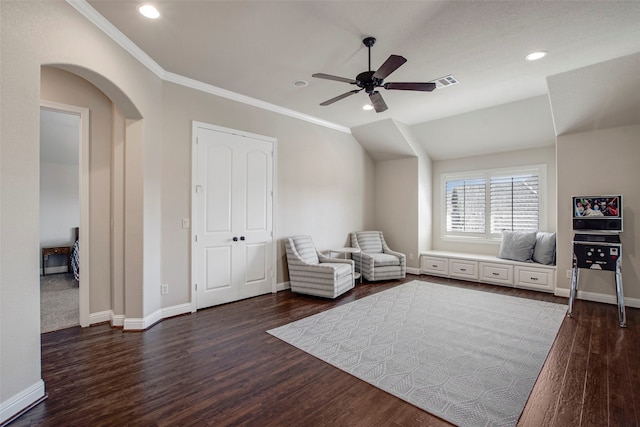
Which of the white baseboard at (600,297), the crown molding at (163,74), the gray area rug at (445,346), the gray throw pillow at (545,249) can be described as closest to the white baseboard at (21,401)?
the gray area rug at (445,346)

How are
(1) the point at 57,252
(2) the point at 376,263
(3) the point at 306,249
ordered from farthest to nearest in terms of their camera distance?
(1) the point at 57,252 < (2) the point at 376,263 < (3) the point at 306,249

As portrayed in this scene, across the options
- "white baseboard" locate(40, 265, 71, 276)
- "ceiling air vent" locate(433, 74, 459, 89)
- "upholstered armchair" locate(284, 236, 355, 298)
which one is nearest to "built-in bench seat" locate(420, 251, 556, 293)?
"upholstered armchair" locate(284, 236, 355, 298)

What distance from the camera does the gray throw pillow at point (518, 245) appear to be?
5.18m

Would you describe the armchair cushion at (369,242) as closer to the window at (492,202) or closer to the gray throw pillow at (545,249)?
the window at (492,202)

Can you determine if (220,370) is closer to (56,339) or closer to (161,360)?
(161,360)

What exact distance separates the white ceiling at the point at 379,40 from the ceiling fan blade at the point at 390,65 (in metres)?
0.42

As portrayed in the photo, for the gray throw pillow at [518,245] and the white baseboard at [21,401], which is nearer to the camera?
the white baseboard at [21,401]

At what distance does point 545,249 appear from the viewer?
501 cm

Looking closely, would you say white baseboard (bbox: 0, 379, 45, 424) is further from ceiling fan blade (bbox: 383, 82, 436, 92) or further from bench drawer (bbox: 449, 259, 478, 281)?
bench drawer (bbox: 449, 259, 478, 281)

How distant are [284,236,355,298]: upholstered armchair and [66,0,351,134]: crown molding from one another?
84.3 inches

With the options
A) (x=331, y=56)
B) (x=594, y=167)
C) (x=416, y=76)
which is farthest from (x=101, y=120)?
(x=594, y=167)

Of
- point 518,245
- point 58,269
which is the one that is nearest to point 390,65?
point 518,245

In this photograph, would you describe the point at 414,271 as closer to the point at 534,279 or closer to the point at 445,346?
the point at 534,279

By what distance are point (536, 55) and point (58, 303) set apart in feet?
22.1
